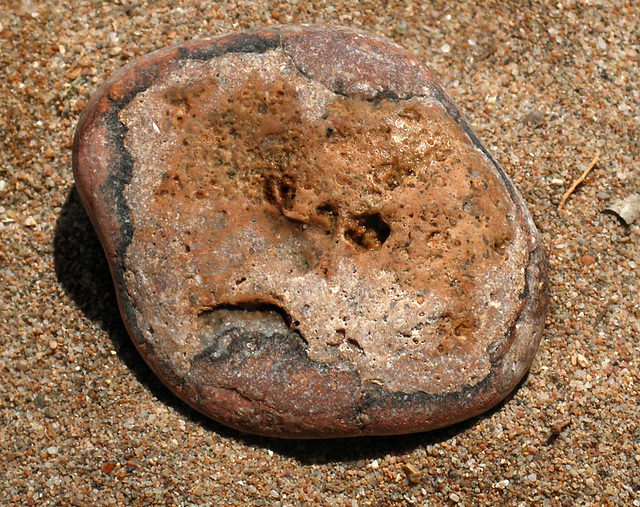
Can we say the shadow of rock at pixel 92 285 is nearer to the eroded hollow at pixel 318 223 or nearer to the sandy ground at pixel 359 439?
the sandy ground at pixel 359 439

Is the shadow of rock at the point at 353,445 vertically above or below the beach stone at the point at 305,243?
below

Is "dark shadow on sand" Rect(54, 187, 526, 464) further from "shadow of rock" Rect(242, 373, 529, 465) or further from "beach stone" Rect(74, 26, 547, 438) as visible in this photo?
"beach stone" Rect(74, 26, 547, 438)

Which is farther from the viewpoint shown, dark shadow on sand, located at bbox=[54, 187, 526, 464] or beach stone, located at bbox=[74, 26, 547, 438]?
dark shadow on sand, located at bbox=[54, 187, 526, 464]

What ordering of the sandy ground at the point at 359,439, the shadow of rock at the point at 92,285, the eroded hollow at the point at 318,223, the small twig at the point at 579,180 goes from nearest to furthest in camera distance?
1. the eroded hollow at the point at 318,223
2. the sandy ground at the point at 359,439
3. the shadow of rock at the point at 92,285
4. the small twig at the point at 579,180

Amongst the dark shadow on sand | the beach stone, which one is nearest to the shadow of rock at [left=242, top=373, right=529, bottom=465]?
the dark shadow on sand

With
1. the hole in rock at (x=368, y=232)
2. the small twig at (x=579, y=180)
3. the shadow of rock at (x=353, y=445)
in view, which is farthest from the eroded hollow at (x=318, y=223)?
the small twig at (x=579, y=180)
